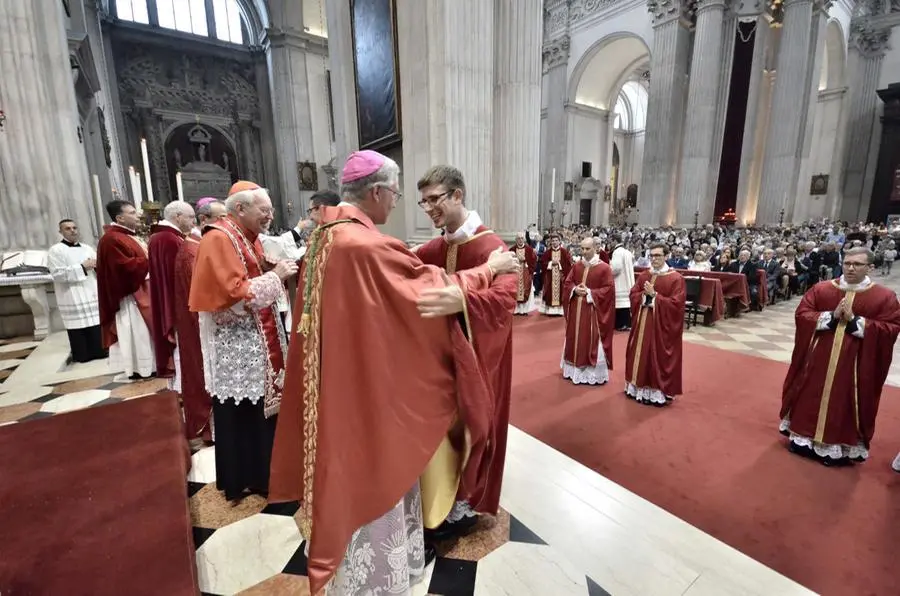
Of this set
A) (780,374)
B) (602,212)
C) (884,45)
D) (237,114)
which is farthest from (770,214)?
(237,114)

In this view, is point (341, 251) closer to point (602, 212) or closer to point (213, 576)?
point (213, 576)

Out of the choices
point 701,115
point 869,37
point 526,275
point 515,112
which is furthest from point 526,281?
point 869,37

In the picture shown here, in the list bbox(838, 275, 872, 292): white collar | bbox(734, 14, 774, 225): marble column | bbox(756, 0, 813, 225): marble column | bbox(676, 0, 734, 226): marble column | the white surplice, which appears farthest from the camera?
bbox(734, 14, 774, 225): marble column

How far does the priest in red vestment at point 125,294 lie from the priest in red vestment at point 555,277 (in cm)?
665

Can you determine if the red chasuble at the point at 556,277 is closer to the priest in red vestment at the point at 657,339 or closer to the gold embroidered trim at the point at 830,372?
the priest in red vestment at the point at 657,339

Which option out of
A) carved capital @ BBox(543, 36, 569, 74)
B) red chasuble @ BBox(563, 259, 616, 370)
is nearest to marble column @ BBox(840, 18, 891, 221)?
carved capital @ BBox(543, 36, 569, 74)

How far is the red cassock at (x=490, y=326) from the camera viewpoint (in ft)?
5.48

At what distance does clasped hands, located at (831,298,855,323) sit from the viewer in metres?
3.10

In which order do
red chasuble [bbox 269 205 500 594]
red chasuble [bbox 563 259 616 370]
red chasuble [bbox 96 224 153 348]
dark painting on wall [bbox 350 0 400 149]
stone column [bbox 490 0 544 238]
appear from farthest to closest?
stone column [bbox 490 0 544 238] → dark painting on wall [bbox 350 0 400 149] → red chasuble [bbox 563 259 616 370] → red chasuble [bbox 96 224 153 348] → red chasuble [bbox 269 205 500 594]

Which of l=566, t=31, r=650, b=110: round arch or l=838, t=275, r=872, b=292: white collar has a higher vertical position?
l=566, t=31, r=650, b=110: round arch

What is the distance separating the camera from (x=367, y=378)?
4.98 ft

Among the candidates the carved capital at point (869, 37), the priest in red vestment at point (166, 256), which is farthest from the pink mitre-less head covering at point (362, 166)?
the carved capital at point (869, 37)

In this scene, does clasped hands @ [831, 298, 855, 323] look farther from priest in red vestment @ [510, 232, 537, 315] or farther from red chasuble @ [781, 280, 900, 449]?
priest in red vestment @ [510, 232, 537, 315]

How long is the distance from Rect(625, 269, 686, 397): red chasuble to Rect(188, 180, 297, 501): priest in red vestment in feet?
12.1
